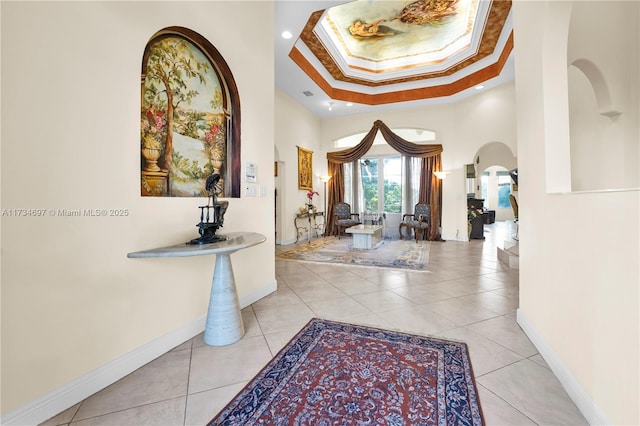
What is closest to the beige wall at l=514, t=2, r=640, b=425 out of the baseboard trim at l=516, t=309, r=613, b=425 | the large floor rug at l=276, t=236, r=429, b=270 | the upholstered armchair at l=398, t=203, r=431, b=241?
the baseboard trim at l=516, t=309, r=613, b=425

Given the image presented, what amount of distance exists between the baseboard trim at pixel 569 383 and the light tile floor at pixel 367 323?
41 millimetres

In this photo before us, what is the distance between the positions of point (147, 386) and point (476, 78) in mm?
7670

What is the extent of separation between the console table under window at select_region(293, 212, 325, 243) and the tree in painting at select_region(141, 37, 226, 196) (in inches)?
188

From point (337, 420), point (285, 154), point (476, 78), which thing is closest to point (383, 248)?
point (285, 154)

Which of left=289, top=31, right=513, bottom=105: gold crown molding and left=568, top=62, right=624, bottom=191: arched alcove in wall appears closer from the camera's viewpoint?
left=568, top=62, right=624, bottom=191: arched alcove in wall

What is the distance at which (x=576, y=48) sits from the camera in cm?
238

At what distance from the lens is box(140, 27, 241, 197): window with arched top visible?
197cm

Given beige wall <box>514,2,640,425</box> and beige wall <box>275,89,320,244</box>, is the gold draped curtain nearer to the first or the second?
beige wall <box>275,89,320,244</box>

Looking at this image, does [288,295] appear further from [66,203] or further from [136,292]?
[66,203]

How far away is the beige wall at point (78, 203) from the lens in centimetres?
128

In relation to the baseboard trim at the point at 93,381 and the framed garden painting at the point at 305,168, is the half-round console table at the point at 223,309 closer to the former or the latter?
the baseboard trim at the point at 93,381

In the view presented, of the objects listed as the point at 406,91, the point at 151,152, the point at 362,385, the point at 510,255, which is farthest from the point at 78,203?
the point at 406,91

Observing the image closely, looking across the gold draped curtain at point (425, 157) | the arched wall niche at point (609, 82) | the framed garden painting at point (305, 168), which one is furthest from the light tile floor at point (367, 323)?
the framed garden painting at point (305, 168)

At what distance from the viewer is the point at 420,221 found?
7277 mm
